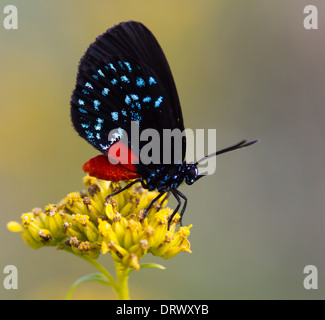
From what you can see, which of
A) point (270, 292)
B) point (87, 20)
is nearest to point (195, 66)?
point (87, 20)

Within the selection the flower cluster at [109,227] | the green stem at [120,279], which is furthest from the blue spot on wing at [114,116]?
the green stem at [120,279]

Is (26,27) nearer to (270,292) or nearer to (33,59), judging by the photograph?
(33,59)

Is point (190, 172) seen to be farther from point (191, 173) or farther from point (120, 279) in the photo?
point (120, 279)

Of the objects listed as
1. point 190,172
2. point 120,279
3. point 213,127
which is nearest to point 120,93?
point 190,172

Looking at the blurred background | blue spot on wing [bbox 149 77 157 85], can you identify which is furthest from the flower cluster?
the blurred background

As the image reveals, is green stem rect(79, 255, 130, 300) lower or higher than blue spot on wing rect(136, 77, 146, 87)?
lower

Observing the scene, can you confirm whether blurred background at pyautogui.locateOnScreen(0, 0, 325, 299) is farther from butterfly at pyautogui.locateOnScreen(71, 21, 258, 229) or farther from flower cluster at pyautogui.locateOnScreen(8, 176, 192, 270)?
butterfly at pyautogui.locateOnScreen(71, 21, 258, 229)
